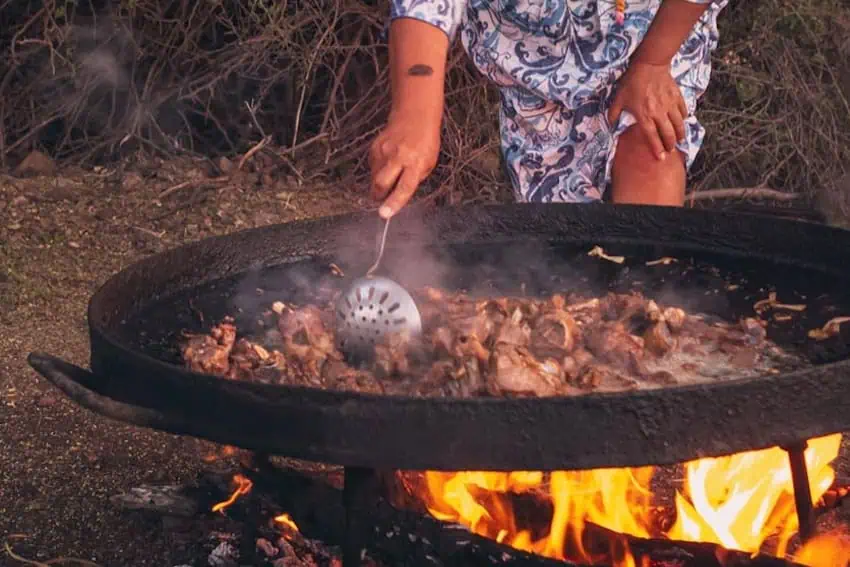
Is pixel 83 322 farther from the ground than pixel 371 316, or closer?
closer

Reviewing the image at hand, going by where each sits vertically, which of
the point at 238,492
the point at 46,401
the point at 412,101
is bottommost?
the point at 46,401

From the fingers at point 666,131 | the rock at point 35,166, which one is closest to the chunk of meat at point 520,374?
the fingers at point 666,131

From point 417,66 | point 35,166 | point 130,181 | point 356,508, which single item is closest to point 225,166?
point 130,181

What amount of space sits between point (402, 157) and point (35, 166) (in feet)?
13.4

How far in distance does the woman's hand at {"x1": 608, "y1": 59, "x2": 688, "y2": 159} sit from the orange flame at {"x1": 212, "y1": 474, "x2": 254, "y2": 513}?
4.39ft

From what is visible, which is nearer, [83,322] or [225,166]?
[83,322]

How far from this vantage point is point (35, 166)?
5.78 metres

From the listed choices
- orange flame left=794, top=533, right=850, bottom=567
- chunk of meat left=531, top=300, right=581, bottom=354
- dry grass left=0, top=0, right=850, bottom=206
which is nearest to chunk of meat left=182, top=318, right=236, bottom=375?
chunk of meat left=531, top=300, right=581, bottom=354

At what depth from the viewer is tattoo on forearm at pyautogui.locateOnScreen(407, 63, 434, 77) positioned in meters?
2.38

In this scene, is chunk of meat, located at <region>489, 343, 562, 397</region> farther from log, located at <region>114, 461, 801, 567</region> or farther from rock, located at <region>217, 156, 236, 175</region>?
rock, located at <region>217, 156, 236, 175</region>

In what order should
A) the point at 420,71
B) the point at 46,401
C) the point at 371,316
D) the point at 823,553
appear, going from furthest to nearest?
the point at 46,401
the point at 823,553
the point at 420,71
the point at 371,316

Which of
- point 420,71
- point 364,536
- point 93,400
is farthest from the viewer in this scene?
point 420,71

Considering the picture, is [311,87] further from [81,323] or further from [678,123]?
[678,123]

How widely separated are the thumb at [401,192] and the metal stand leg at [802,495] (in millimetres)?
1017
